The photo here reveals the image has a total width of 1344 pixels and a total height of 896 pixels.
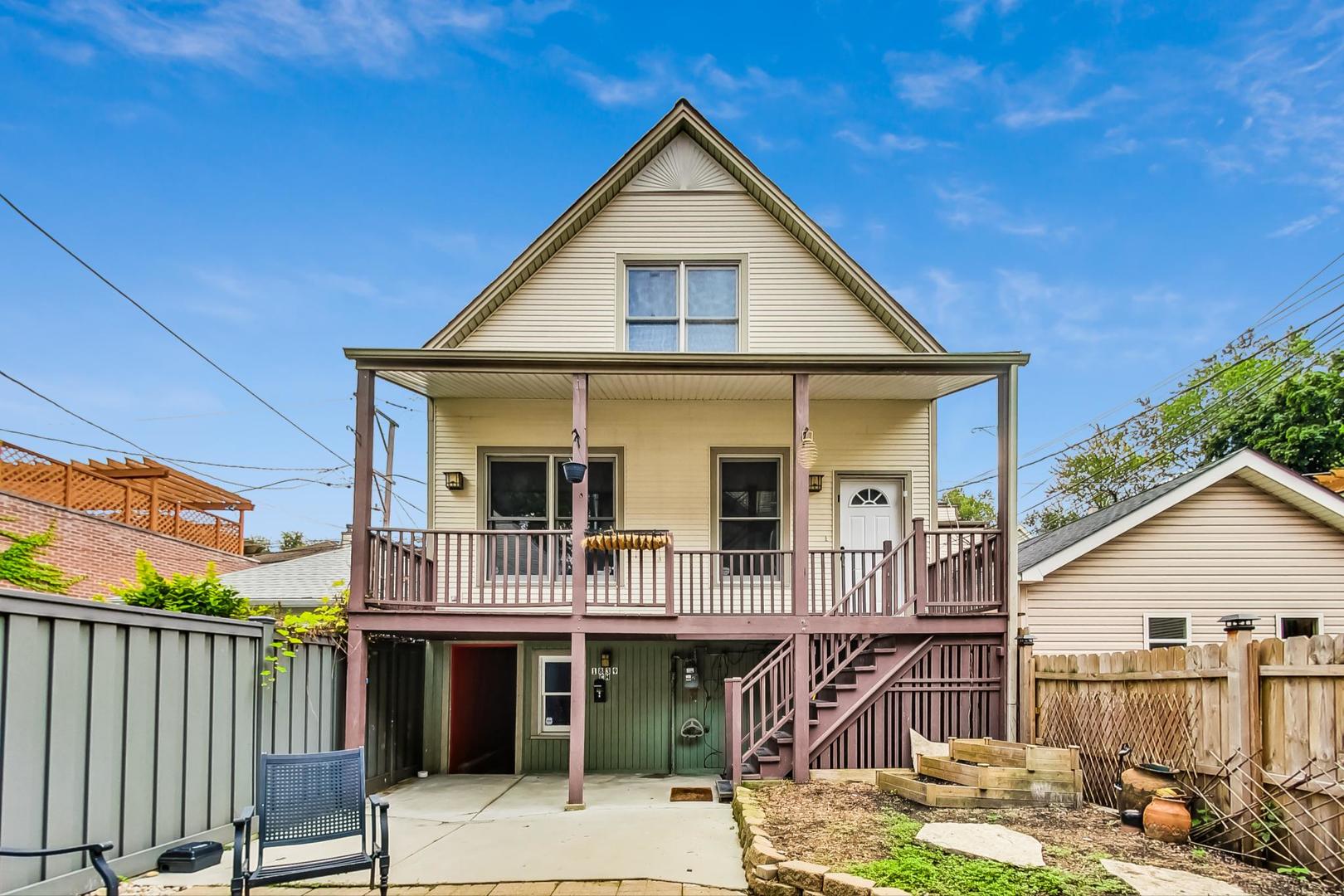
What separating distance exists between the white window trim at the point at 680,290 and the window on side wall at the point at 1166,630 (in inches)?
262

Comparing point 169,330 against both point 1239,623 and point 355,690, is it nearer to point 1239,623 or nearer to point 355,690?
point 355,690

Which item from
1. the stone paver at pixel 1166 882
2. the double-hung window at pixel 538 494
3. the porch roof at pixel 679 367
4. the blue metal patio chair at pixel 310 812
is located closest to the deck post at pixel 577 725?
the double-hung window at pixel 538 494

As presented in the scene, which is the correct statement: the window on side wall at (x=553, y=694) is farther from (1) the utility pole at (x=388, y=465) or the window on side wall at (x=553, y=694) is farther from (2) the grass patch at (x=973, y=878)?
(2) the grass patch at (x=973, y=878)

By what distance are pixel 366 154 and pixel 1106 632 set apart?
22.9 meters

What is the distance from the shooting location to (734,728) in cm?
931

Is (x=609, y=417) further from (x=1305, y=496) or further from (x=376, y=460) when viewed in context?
(x=1305, y=496)

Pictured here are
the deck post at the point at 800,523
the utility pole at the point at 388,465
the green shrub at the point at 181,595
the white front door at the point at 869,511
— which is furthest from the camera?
the white front door at the point at 869,511

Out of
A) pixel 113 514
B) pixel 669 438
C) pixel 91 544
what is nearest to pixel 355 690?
pixel 669 438

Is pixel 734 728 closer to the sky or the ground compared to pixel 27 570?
closer to the ground

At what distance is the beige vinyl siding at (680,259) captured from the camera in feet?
40.8

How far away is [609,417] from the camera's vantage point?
494 inches

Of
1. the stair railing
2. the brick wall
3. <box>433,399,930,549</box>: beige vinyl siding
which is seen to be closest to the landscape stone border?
the stair railing

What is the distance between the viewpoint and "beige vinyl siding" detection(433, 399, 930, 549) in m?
12.4

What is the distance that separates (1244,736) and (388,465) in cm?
934
